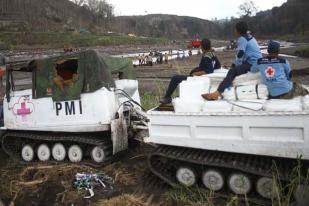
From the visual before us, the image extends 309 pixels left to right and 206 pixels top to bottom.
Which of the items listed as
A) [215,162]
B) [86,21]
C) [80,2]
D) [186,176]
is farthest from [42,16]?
[215,162]

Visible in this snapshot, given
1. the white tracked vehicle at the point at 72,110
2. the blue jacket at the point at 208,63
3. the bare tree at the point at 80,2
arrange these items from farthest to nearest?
the bare tree at the point at 80,2, the white tracked vehicle at the point at 72,110, the blue jacket at the point at 208,63

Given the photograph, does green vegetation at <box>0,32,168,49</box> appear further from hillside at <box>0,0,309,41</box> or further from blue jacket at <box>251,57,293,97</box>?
blue jacket at <box>251,57,293,97</box>

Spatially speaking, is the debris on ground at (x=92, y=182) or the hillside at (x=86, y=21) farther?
the hillside at (x=86, y=21)

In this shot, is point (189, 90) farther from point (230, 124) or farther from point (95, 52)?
point (95, 52)

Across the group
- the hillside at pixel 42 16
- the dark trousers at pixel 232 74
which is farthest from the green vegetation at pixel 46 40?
the dark trousers at pixel 232 74

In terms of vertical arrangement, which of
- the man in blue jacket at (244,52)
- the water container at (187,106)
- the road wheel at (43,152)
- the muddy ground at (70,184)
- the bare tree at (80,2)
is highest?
the bare tree at (80,2)

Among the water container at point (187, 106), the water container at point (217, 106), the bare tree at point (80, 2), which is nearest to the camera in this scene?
the water container at point (217, 106)

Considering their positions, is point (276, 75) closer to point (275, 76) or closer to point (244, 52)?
point (275, 76)

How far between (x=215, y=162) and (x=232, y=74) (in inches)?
62.3

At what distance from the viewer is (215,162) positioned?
23.4ft

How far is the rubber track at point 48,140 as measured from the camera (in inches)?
365

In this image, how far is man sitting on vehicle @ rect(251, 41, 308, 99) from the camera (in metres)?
7.22

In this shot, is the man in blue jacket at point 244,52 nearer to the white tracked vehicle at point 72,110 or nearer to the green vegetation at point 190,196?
the green vegetation at point 190,196

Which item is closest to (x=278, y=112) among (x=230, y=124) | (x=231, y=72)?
(x=230, y=124)
